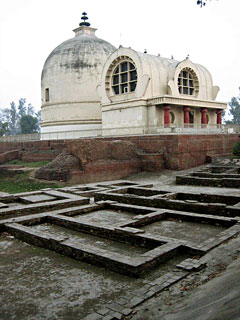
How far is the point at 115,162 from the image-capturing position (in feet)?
53.8

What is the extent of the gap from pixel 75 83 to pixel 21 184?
13895 millimetres

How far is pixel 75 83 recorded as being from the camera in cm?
2709

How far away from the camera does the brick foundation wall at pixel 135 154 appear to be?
622 inches

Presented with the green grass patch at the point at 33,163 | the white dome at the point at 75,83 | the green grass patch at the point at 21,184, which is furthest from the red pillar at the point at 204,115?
the green grass patch at the point at 21,184

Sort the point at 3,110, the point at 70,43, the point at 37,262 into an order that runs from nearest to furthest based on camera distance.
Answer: the point at 37,262, the point at 70,43, the point at 3,110

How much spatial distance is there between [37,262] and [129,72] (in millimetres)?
18309

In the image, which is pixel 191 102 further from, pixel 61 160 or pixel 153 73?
pixel 61 160

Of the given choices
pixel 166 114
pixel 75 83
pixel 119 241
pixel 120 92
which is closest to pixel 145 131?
pixel 166 114

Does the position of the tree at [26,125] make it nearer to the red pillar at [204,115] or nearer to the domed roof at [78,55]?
the domed roof at [78,55]

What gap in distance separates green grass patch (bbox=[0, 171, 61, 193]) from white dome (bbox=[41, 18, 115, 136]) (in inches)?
452

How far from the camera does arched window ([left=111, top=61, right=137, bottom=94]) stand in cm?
2195

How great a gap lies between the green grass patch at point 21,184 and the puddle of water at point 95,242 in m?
6.85

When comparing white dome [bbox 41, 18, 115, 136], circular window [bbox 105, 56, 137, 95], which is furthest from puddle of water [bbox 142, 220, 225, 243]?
white dome [bbox 41, 18, 115, 136]

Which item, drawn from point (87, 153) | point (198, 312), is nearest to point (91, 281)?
point (198, 312)
